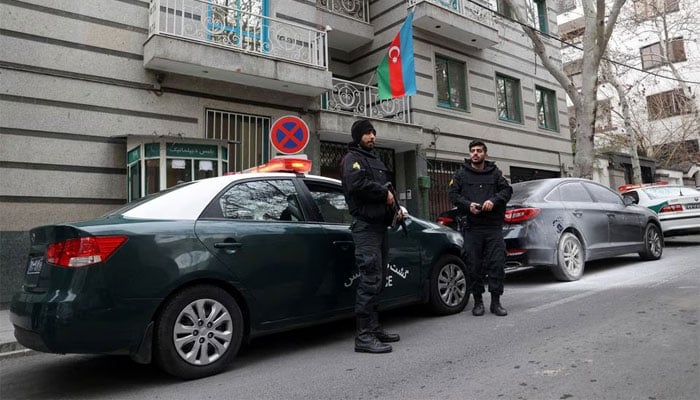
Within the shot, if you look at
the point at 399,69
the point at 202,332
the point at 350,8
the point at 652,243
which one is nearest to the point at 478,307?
the point at 202,332

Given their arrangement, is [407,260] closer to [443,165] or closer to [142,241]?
[142,241]

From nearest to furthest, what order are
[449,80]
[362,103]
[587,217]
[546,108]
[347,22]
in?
[587,217] < [362,103] < [347,22] < [449,80] < [546,108]

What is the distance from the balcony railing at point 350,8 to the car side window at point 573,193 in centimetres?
812

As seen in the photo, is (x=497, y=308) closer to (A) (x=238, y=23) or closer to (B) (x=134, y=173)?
(B) (x=134, y=173)

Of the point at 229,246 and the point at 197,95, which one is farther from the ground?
the point at 197,95

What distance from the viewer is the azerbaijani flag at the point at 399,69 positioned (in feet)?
37.2

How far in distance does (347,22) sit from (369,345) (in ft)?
36.3

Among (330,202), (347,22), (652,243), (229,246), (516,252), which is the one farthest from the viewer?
(347,22)

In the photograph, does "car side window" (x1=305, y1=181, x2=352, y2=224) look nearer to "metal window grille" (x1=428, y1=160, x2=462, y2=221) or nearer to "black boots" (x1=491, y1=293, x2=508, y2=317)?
"black boots" (x1=491, y1=293, x2=508, y2=317)

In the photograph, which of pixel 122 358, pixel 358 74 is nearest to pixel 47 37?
pixel 122 358

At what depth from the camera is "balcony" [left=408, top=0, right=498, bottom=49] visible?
13.0 meters

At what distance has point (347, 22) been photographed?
43.8 ft

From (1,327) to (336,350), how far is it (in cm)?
447

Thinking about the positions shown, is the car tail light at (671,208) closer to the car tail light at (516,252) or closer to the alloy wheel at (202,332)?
the car tail light at (516,252)
